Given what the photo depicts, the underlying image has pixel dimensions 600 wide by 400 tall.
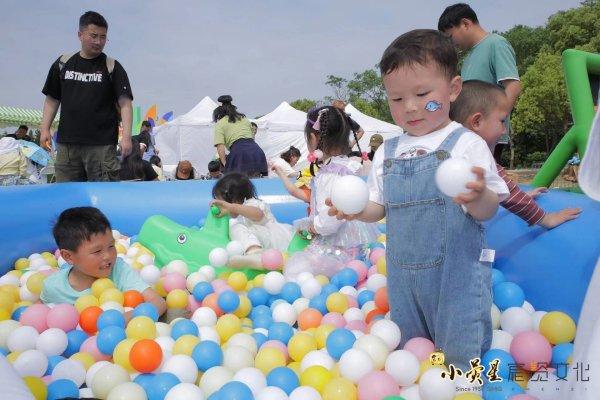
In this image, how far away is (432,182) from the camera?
133 centimetres

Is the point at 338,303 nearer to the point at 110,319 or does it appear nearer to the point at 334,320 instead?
the point at 334,320

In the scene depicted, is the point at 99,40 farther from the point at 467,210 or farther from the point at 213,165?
the point at 213,165

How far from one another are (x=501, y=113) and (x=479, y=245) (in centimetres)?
69

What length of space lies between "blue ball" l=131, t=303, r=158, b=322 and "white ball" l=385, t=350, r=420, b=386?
85cm

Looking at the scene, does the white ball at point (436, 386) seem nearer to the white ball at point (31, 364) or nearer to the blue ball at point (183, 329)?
the blue ball at point (183, 329)

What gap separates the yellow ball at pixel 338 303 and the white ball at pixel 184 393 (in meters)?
0.77

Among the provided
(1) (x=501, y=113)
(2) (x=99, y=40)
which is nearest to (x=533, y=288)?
(1) (x=501, y=113)

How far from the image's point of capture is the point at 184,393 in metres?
1.24

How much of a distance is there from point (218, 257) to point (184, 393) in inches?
45.0

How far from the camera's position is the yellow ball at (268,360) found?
1.50 meters

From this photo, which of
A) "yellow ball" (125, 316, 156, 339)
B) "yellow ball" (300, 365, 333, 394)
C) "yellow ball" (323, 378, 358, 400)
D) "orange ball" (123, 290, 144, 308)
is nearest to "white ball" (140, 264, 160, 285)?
"orange ball" (123, 290, 144, 308)

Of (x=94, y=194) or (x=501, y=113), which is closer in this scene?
(x=501, y=113)

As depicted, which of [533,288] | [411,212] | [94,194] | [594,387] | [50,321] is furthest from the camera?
[94,194]

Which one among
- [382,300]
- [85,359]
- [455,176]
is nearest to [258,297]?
[382,300]
